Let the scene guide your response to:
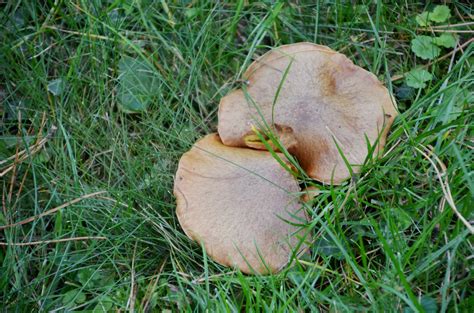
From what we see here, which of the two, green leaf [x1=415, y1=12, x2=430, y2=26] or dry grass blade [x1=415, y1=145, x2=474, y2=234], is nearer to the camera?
dry grass blade [x1=415, y1=145, x2=474, y2=234]

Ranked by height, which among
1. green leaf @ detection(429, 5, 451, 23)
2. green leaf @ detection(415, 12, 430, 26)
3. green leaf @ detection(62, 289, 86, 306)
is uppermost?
green leaf @ detection(429, 5, 451, 23)

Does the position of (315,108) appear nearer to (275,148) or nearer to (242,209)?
(275,148)

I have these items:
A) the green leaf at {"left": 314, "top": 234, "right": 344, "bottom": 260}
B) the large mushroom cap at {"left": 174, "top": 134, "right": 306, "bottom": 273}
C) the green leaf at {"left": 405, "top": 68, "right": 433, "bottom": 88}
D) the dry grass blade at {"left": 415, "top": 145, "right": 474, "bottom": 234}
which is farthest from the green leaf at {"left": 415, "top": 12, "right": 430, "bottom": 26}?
the green leaf at {"left": 314, "top": 234, "right": 344, "bottom": 260}

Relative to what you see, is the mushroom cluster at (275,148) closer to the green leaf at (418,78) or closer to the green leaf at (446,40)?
the green leaf at (418,78)

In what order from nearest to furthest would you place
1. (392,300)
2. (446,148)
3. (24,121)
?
1. (392,300)
2. (446,148)
3. (24,121)

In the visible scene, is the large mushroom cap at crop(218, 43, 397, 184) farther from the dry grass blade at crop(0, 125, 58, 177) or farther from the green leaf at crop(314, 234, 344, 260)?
the dry grass blade at crop(0, 125, 58, 177)

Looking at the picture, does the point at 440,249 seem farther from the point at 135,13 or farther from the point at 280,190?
the point at 135,13

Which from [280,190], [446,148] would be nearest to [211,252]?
[280,190]

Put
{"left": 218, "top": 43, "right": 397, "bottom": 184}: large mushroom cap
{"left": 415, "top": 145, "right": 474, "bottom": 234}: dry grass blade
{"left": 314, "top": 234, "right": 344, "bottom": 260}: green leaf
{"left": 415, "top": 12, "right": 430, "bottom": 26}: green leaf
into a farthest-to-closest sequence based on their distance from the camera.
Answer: {"left": 415, "top": 12, "right": 430, "bottom": 26}: green leaf
{"left": 218, "top": 43, "right": 397, "bottom": 184}: large mushroom cap
{"left": 314, "top": 234, "right": 344, "bottom": 260}: green leaf
{"left": 415, "top": 145, "right": 474, "bottom": 234}: dry grass blade
